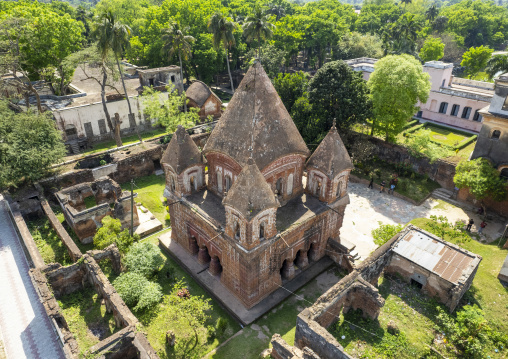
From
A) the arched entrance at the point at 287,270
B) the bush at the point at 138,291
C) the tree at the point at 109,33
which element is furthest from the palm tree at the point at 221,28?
the bush at the point at 138,291

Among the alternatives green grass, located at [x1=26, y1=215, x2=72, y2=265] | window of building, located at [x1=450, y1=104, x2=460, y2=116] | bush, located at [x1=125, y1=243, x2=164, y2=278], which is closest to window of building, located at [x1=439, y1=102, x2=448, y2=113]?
window of building, located at [x1=450, y1=104, x2=460, y2=116]

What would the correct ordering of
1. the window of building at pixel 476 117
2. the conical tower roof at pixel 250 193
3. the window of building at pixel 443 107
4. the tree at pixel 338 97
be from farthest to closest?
1. the window of building at pixel 443 107
2. the window of building at pixel 476 117
3. the tree at pixel 338 97
4. the conical tower roof at pixel 250 193

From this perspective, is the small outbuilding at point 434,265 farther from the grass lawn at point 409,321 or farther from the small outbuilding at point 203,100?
the small outbuilding at point 203,100

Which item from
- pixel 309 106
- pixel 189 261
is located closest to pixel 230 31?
pixel 309 106

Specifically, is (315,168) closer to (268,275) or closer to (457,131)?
(268,275)

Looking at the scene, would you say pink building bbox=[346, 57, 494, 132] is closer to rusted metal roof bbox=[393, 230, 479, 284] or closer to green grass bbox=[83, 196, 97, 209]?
rusted metal roof bbox=[393, 230, 479, 284]
